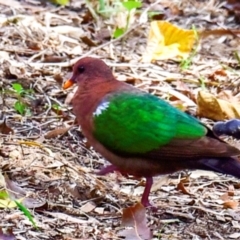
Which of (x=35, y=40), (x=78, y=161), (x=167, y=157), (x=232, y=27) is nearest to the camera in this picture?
(x=167, y=157)

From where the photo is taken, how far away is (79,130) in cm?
507

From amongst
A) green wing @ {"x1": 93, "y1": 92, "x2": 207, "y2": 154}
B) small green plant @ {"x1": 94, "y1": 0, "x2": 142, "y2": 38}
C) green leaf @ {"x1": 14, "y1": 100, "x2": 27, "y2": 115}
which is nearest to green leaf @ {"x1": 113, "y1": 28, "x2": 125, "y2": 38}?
small green plant @ {"x1": 94, "y1": 0, "x2": 142, "y2": 38}

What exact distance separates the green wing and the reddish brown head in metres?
0.27

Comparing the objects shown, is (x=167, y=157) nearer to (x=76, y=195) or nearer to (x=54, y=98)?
(x=76, y=195)

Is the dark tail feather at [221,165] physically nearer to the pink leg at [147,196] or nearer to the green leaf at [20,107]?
the pink leg at [147,196]

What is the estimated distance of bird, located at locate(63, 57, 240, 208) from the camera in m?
3.84

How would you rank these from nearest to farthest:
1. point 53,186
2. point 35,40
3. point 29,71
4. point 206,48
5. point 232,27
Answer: point 53,186
point 29,71
point 35,40
point 206,48
point 232,27

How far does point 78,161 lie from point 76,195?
1.85ft

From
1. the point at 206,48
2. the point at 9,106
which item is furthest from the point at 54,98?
the point at 206,48

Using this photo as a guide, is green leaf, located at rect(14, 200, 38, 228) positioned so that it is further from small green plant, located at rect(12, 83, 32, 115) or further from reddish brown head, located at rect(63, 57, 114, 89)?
small green plant, located at rect(12, 83, 32, 115)

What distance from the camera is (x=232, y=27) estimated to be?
7.45 metres

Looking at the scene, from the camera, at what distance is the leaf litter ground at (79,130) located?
387cm

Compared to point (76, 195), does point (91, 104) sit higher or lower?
higher

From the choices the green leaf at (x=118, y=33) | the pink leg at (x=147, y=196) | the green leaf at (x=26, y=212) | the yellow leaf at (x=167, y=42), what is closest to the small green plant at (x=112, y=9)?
the green leaf at (x=118, y=33)
